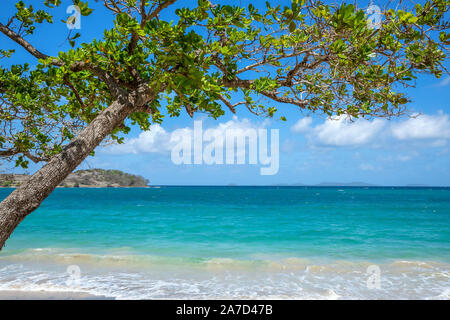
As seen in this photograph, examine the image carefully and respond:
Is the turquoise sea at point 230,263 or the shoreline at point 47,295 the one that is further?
the turquoise sea at point 230,263

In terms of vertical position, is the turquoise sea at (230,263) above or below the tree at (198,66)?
below

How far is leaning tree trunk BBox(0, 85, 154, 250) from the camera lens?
2607 mm

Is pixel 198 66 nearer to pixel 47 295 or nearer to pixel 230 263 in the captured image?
pixel 47 295

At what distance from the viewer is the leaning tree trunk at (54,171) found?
261 centimetres

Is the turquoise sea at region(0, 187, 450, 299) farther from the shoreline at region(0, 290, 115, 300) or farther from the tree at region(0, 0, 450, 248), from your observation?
the tree at region(0, 0, 450, 248)

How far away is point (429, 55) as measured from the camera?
9.63 ft

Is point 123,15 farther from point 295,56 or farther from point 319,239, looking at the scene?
point 319,239

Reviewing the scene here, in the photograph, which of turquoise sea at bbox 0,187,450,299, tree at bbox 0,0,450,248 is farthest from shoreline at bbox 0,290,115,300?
tree at bbox 0,0,450,248

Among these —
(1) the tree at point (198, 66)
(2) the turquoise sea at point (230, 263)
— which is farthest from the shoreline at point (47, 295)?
(1) the tree at point (198, 66)

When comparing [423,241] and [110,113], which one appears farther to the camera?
[423,241]

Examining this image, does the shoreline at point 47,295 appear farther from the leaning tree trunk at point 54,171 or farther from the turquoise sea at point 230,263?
the leaning tree trunk at point 54,171
